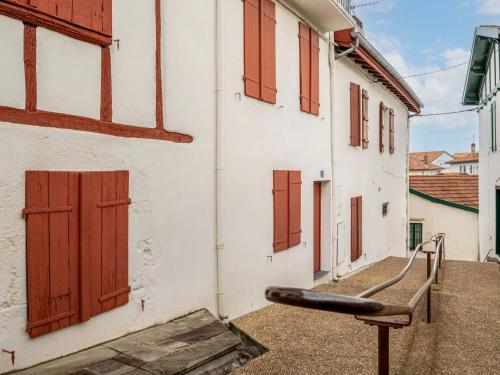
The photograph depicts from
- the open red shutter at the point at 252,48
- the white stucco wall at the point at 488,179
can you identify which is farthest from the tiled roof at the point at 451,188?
the open red shutter at the point at 252,48

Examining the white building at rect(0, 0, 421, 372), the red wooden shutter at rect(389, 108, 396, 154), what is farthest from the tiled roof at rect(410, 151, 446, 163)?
the white building at rect(0, 0, 421, 372)

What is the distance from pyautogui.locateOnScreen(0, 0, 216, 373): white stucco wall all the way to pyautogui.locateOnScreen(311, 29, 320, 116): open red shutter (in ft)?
9.78

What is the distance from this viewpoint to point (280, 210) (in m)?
6.61

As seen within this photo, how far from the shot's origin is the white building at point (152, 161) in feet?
10.7

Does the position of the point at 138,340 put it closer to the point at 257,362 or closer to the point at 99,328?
the point at 99,328

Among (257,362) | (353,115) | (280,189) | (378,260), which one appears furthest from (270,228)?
(378,260)

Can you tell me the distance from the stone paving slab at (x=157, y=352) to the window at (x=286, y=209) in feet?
7.31

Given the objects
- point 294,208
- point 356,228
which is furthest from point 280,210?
point 356,228

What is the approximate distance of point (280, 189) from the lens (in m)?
6.61

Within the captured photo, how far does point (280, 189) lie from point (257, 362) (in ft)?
9.96

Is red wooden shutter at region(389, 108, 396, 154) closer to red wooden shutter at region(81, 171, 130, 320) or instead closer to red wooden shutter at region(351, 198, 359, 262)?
red wooden shutter at region(351, 198, 359, 262)

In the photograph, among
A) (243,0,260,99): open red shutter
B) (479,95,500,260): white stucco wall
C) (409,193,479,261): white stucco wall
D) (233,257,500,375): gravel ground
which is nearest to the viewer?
(233,257,500,375): gravel ground

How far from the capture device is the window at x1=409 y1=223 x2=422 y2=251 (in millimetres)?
17453

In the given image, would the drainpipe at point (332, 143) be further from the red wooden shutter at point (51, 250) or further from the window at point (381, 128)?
the red wooden shutter at point (51, 250)
